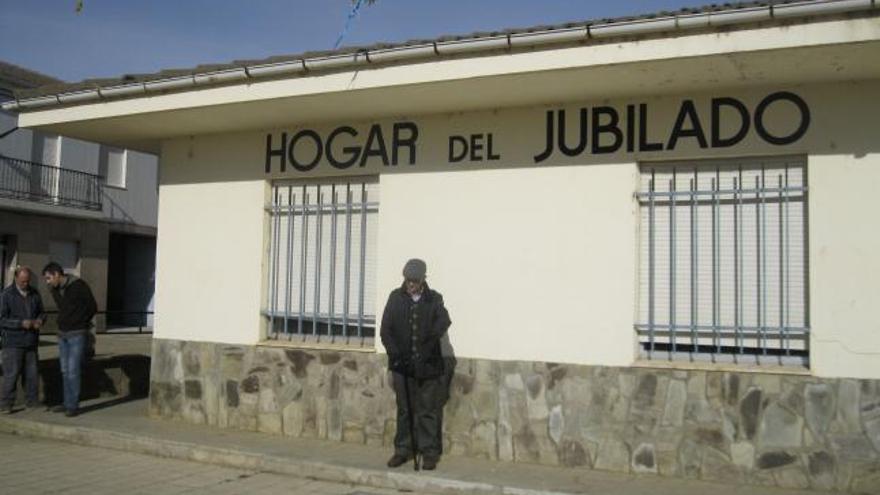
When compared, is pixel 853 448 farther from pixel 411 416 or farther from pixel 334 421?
pixel 334 421

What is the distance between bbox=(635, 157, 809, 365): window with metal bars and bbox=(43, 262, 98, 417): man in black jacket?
568cm

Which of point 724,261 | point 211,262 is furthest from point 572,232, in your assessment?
Answer: point 211,262

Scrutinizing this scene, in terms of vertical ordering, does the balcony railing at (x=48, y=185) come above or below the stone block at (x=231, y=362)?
above

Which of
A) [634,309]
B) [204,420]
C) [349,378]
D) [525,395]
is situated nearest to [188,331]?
[204,420]

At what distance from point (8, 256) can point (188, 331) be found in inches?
689

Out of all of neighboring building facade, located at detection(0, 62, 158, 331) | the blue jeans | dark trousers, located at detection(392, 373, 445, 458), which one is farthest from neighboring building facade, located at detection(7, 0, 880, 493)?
neighboring building facade, located at detection(0, 62, 158, 331)

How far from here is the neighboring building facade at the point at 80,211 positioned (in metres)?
23.6

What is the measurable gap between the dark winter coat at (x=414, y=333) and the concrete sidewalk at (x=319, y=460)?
81 centimetres

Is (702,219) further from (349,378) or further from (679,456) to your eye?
(349,378)

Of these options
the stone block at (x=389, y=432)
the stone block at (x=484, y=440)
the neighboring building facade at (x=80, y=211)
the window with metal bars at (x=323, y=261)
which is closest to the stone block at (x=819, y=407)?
the stone block at (x=484, y=440)

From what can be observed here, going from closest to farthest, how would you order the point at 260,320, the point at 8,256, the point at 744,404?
the point at 744,404
the point at 260,320
the point at 8,256

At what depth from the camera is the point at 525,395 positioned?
7.07 metres

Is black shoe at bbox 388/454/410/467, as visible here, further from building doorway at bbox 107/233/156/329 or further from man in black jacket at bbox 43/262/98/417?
building doorway at bbox 107/233/156/329

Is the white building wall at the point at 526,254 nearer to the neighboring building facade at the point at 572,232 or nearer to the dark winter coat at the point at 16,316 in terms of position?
the neighboring building facade at the point at 572,232
